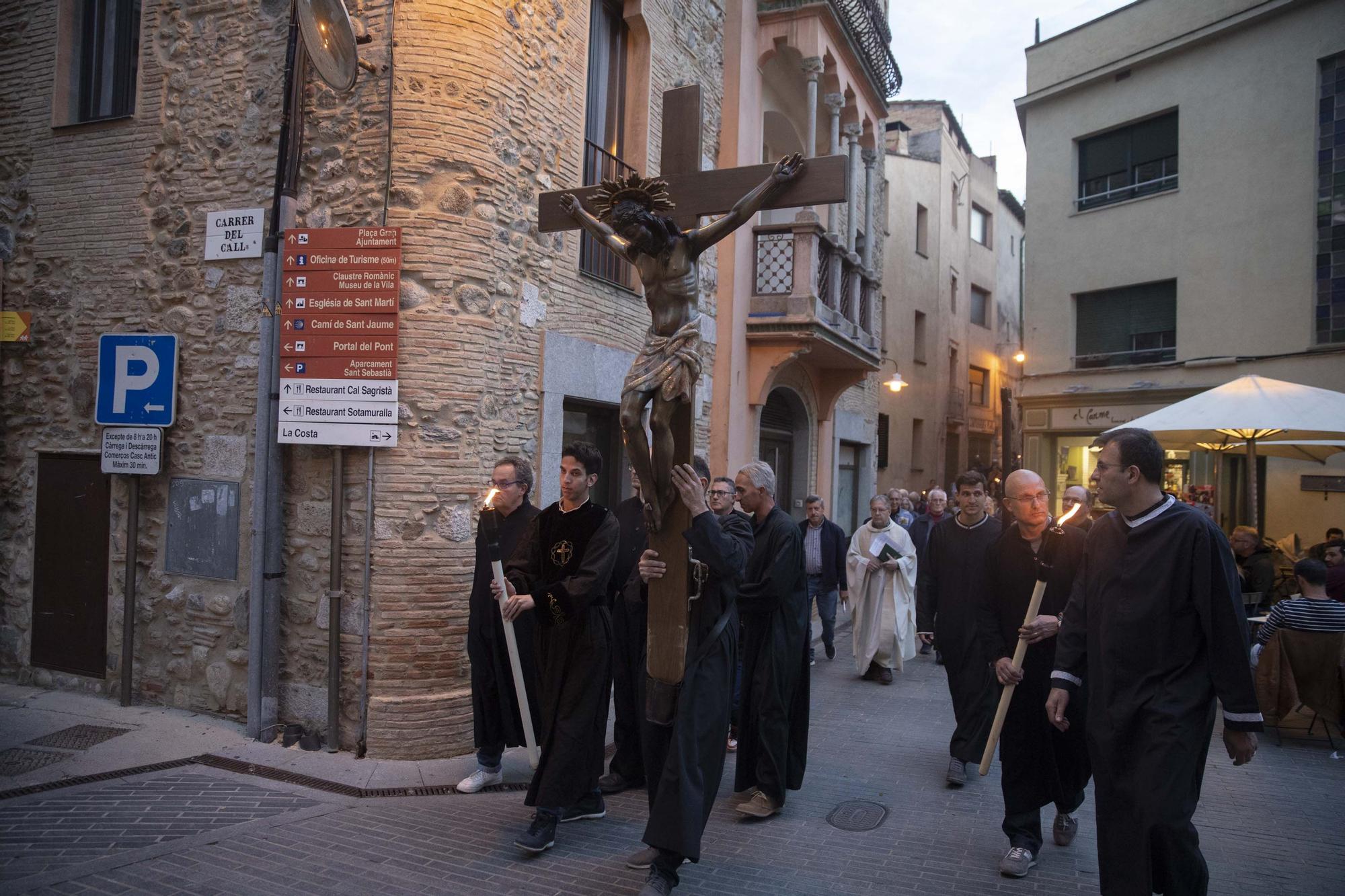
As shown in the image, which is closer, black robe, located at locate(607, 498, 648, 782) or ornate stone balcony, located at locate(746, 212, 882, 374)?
Answer: black robe, located at locate(607, 498, 648, 782)

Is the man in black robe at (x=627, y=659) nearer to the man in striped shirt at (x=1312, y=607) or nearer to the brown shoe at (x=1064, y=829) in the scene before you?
the brown shoe at (x=1064, y=829)

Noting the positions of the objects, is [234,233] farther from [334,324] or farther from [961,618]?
[961,618]

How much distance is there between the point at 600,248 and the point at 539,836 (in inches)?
225

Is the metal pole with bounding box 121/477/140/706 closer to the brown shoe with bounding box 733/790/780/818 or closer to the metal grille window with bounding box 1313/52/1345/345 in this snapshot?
the brown shoe with bounding box 733/790/780/818

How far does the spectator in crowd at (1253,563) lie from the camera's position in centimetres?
894

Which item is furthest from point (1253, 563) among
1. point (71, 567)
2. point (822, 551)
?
point (71, 567)

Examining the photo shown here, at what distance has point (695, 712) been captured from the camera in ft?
14.3

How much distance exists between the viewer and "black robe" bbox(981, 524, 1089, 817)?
15.3 feet

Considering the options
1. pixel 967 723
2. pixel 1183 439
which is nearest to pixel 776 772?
pixel 967 723

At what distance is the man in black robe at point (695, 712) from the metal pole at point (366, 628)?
2533 mm

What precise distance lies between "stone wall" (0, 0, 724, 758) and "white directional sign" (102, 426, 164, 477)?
0.43 ft

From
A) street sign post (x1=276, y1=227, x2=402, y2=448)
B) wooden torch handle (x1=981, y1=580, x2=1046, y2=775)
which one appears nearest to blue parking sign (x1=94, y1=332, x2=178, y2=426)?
street sign post (x1=276, y1=227, x2=402, y2=448)

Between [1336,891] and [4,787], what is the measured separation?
7103 millimetres

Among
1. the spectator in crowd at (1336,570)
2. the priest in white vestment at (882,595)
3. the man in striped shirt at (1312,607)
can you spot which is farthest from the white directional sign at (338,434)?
the spectator in crowd at (1336,570)
